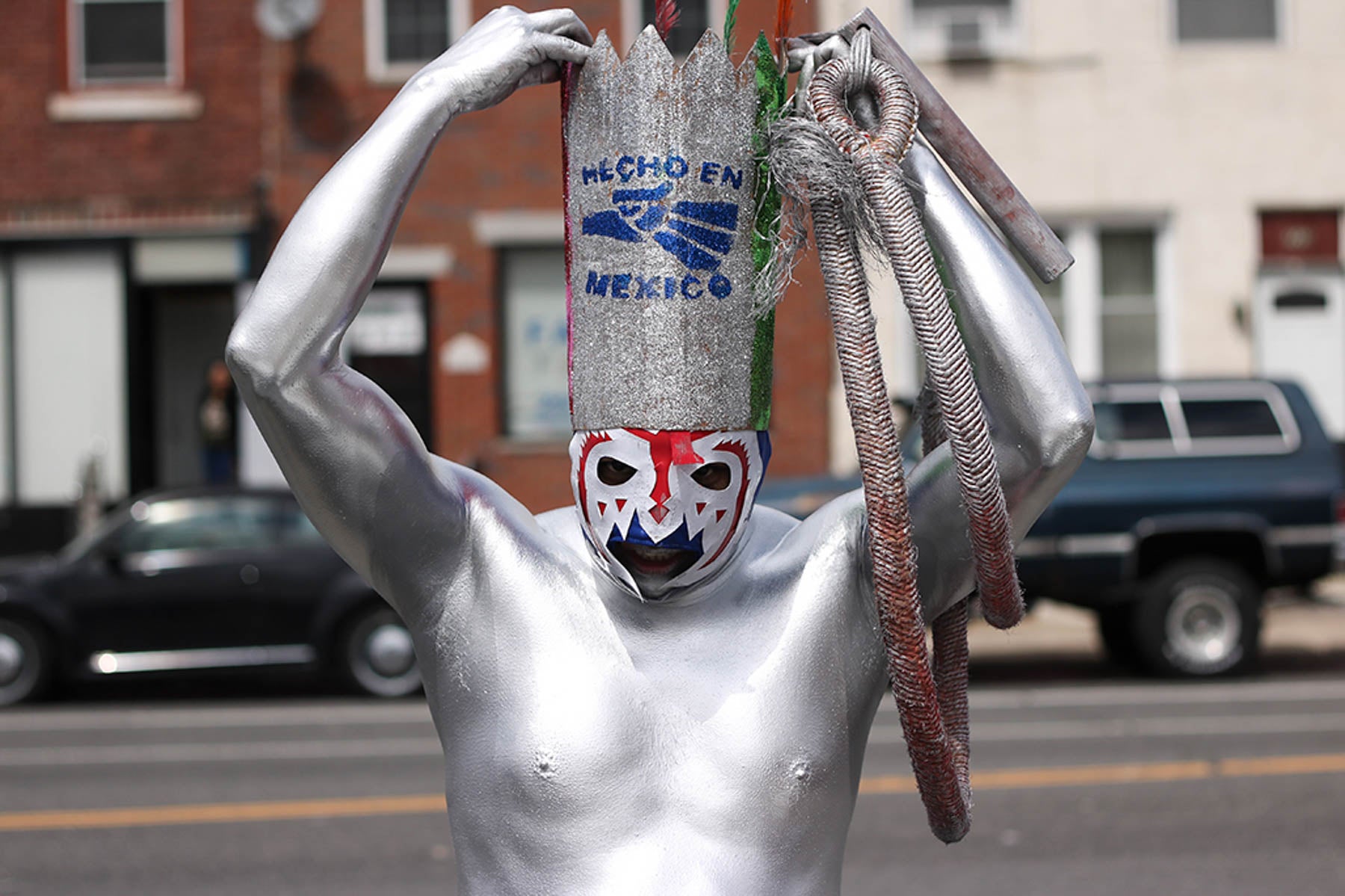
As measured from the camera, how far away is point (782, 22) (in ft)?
7.33

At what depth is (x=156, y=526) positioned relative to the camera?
11.2 meters

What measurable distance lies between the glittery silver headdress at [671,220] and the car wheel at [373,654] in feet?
29.6

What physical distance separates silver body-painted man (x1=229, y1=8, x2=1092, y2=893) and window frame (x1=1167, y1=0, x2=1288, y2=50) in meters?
16.1

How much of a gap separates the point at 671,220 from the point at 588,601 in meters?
0.51

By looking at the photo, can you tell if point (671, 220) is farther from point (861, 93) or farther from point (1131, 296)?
point (1131, 296)

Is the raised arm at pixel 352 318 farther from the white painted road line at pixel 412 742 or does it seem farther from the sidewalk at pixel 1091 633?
the sidewalk at pixel 1091 633

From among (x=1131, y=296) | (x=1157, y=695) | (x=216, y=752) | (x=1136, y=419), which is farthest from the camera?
(x=1131, y=296)

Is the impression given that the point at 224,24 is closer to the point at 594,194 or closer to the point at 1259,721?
the point at 1259,721

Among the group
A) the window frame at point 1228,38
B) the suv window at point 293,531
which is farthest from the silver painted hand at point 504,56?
the window frame at point 1228,38

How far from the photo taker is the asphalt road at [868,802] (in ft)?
21.7

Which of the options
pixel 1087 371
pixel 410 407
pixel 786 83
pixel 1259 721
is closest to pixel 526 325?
pixel 410 407

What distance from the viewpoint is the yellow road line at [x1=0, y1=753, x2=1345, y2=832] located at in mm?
7629

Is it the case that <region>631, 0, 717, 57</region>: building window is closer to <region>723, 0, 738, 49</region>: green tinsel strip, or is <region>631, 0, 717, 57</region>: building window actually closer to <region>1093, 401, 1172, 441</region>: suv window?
<region>1093, 401, 1172, 441</region>: suv window

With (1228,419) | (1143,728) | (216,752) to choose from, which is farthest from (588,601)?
(1228,419)
